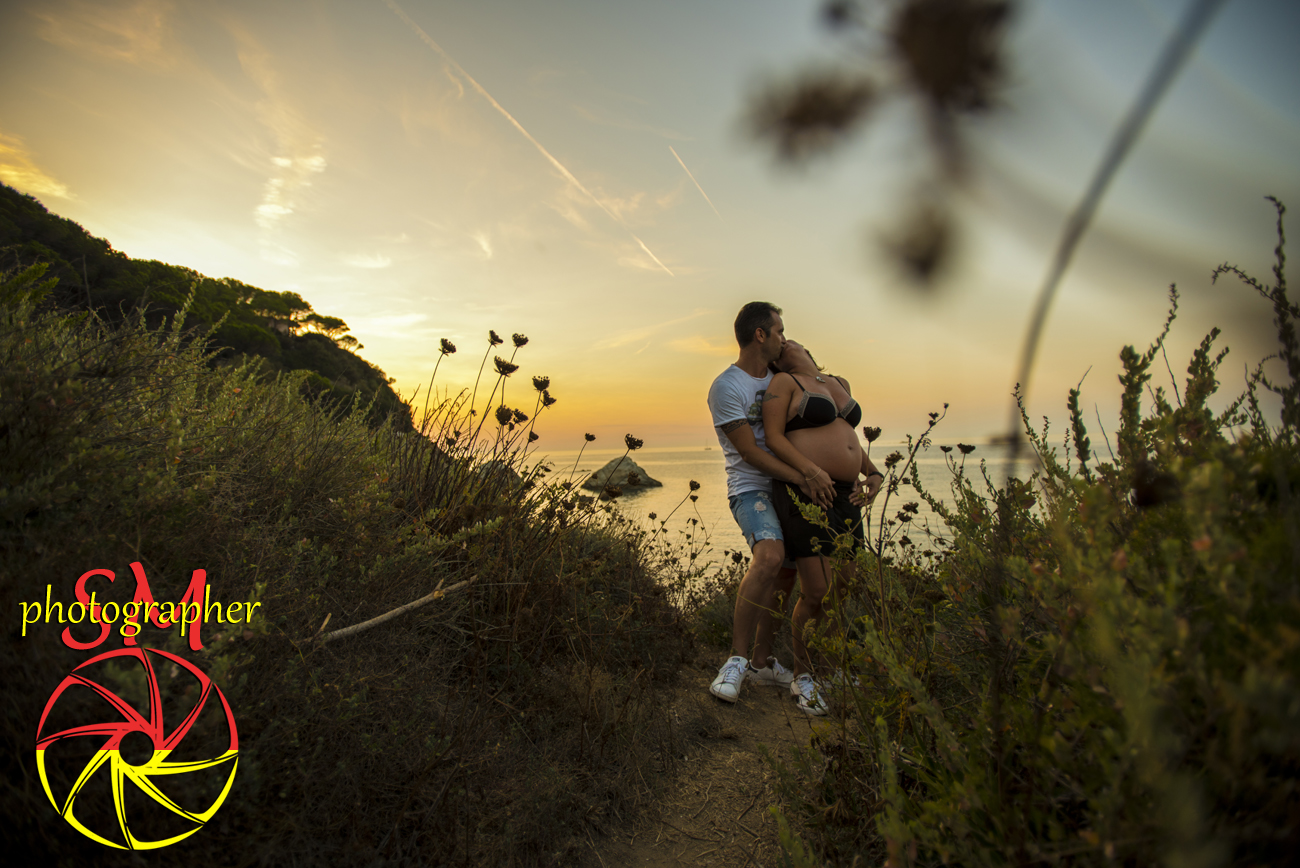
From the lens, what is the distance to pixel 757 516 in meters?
3.37

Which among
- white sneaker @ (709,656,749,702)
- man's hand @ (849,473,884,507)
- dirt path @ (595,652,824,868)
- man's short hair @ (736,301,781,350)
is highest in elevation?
man's short hair @ (736,301,781,350)

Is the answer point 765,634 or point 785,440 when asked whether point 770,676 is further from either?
point 785,440

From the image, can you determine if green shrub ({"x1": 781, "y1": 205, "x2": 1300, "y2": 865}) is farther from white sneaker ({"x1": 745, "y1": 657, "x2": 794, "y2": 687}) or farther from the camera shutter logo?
white sneaker ({"x1": 745, "y1": 657, "x2": 794, "y2": 687})

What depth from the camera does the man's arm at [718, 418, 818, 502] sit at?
125 inches

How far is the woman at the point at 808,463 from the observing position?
10.4 ft

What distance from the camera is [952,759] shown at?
1258mm

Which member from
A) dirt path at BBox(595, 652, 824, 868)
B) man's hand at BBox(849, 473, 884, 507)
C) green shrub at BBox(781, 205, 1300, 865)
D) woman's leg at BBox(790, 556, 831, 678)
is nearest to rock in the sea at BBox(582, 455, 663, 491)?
woman's leg at BBox(790, 556, 831, 678)

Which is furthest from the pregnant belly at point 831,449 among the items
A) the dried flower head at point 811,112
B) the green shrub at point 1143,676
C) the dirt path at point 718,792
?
the dried flower head at point 811,112

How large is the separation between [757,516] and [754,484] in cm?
21

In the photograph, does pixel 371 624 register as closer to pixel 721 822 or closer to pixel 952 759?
pixel 721 822

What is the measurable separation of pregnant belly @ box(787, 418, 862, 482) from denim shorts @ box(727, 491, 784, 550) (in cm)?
38

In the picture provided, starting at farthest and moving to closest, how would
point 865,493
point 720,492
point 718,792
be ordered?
point 720,492, point 718,792, point 865,493

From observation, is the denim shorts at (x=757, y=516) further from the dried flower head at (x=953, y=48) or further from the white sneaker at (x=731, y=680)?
the dried flower head at (x=953, y=48)

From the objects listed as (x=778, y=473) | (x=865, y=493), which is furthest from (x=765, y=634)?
(x=865, y=493)
